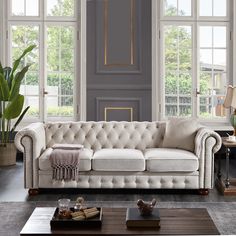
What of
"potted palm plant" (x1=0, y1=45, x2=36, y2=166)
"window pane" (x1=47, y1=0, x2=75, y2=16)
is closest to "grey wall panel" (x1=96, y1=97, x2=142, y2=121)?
"potted palm plant" (x1=0, y1=45, x2=36, y2=166)

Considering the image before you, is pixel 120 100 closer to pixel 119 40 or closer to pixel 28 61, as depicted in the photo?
pixel 119 40

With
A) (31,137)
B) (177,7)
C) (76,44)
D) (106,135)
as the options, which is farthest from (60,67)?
(31,137)

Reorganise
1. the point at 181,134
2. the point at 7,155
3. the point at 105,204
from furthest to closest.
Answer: the point at 7,155 → the point at 181,134 → the point at 105,204

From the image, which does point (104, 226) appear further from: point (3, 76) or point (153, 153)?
point (3, 76)

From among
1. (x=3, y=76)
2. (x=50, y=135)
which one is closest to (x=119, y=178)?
(x=50, y=135)

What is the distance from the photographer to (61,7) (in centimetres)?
722

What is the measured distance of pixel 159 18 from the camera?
7.18 metres

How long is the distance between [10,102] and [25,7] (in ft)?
5.33

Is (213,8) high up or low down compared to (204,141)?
up

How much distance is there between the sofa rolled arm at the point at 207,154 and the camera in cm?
488

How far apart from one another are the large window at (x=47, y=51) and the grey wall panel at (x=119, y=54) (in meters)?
0.32

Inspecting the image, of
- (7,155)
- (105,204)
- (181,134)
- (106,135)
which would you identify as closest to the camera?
(105,204)

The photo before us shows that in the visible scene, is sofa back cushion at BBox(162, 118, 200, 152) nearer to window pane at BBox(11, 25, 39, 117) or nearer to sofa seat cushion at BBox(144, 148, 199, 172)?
sofa seat cushion at BBox(144, 148, 199, 172)

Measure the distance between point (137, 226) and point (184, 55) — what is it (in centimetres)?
470
